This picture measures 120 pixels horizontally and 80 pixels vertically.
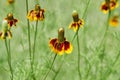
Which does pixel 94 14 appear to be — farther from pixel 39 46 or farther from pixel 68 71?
pixel 39 46

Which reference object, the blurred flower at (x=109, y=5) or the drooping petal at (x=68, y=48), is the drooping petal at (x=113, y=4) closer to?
the blurred flower at (x=109, y=5)

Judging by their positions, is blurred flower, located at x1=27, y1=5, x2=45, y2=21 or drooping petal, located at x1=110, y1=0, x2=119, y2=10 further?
drooping petal, located at x1=110, y1=0, x2=119, y2=10

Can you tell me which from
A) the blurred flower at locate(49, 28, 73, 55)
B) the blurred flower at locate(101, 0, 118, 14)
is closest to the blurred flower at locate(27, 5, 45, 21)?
the blurred flower at locate(49, 28, 73, 55)

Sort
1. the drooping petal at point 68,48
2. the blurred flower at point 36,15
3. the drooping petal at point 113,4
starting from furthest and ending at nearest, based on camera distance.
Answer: the drooping petal at point 113,4
the blurred flower at point 36,15
the drooping petal at point 68,48

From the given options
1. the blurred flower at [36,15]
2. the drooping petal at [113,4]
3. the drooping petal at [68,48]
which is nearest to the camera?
the drooping petal at [68,48]

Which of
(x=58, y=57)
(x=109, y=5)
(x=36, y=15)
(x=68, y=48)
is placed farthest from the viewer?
(x=58, y=57)

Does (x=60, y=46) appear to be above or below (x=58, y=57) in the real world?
above

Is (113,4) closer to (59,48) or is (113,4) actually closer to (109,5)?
(109,5)

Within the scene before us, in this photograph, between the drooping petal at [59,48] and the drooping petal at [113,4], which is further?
the drooping petal at [113,4]

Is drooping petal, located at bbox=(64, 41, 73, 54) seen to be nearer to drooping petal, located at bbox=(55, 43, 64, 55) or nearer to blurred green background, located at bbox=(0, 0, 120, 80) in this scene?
drooping petal, located at bbox=(55, 43, 64, 55)

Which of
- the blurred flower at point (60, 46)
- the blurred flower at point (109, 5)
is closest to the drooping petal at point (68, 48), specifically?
the blurred flower at point (60, 46)

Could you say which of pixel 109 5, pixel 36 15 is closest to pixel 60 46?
pixel 36 15
